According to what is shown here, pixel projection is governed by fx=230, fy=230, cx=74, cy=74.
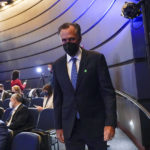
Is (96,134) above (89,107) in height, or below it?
below

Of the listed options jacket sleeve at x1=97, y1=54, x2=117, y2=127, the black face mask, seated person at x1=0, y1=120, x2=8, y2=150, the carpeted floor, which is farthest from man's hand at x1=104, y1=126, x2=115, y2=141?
the carpeted floor

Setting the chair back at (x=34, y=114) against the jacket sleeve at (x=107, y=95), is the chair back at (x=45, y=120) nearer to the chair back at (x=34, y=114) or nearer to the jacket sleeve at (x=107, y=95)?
the chair back at (x=34, y=114)

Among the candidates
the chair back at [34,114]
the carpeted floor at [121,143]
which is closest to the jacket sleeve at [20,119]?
the chair back at [34,114]

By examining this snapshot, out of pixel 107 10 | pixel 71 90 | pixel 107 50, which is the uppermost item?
pixel 107 10

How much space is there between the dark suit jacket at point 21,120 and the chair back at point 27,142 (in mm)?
1371

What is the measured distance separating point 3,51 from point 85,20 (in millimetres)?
5540

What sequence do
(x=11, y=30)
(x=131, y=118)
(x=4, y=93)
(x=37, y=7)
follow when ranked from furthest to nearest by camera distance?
1. (x=11, y=30)
2. (x=37, y=7)
3. (x=4, y=93)
4. (x=131, y=118)

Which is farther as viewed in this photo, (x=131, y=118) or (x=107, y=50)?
(x=107, y=50)

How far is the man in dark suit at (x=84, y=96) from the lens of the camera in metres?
1.40

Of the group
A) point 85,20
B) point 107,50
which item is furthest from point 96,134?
point 85,20

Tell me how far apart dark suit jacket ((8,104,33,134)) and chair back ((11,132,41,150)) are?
1371 millimetres

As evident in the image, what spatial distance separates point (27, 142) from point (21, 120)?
1.59 m

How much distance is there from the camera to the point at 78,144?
145 cm

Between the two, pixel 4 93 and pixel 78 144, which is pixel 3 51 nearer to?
pixel 4 93
